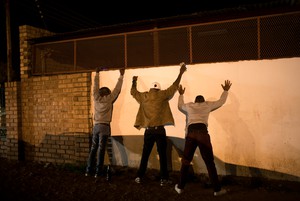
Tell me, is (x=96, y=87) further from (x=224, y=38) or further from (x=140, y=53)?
(x=224, y=38)

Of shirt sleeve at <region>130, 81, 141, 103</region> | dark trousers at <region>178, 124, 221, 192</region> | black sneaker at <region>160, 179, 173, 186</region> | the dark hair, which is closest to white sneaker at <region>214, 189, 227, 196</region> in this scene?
dark trousers at <region>178, 124, 221, 192</region>

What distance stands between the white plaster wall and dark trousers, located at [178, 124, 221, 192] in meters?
0.77

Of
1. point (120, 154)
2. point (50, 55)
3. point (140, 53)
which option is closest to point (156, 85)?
point (120, 154)

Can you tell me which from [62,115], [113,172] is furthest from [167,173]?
[62,115]

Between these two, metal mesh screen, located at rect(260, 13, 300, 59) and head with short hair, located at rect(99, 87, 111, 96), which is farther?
head with short hair, located at rect(99, 87, 111, 96)

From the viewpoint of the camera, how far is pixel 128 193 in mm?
5441

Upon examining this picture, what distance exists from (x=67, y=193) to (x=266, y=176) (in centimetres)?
361

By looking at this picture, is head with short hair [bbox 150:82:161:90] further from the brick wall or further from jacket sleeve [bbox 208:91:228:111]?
the brick wall

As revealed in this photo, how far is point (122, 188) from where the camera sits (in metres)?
5.73

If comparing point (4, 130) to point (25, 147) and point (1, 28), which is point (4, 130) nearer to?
point (25, 147)

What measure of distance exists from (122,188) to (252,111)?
9.10ft

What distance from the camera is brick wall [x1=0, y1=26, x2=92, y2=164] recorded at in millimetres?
7164

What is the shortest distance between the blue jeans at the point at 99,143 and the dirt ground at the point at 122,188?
25 centimetres

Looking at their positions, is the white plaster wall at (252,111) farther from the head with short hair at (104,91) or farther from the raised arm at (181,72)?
the head with short hair at (104,91)
